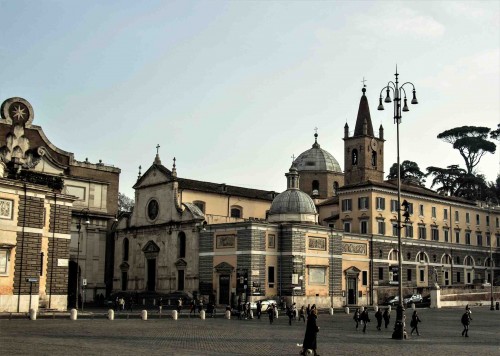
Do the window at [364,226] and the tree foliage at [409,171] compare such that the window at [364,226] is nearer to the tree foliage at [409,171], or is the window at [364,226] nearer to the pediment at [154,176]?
the pediment at [154,176]

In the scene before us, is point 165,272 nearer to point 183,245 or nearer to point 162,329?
point 183,245

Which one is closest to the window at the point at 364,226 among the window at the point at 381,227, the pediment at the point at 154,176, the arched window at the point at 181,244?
the window at the point at 381,227

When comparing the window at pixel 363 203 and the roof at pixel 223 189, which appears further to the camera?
the window at pixel 363 203

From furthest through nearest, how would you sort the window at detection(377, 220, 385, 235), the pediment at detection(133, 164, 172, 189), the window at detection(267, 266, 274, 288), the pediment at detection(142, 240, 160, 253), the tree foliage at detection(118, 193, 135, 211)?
the tree foliage at detection(118, 193, 135, 211), the window at detection(377, 220, 385, 235), the pediment at detection(142, 240, 160, 253), the pediment at detection(133, 164, 172, 189), the window at detection(267, 266, 274, 288)

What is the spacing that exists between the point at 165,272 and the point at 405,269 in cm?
2442

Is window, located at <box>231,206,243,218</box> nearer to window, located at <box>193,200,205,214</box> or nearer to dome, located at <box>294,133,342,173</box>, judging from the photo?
window, located at <box>193,200,205,214</box>

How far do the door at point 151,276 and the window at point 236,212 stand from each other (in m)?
9.27

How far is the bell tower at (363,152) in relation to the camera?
78.6m

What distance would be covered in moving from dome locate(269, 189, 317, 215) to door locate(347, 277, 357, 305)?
785 cm

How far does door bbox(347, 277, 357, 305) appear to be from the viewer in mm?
64812

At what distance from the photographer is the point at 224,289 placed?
2354 inches

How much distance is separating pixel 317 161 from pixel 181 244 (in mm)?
27883

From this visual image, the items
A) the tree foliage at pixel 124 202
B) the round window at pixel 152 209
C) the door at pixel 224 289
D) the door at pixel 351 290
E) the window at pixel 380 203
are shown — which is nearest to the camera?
the door at pixel 224 289

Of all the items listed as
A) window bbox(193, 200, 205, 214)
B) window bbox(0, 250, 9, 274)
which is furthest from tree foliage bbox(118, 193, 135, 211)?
window bbox(0, 250, 9, 274)
